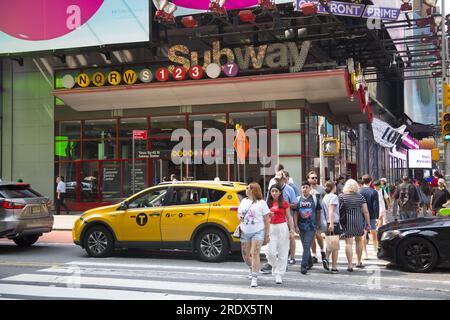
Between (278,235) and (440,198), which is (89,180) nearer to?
(440,198)

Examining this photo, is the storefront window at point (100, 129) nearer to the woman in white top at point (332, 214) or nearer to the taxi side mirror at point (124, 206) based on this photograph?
the taxi side mirror at point (124, 206)

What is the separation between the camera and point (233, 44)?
22688mm

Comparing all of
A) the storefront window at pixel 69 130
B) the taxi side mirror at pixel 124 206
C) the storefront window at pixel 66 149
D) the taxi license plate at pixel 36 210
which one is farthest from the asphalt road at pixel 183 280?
the storefront window at pixel 69 130

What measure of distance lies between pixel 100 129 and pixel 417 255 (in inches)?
737

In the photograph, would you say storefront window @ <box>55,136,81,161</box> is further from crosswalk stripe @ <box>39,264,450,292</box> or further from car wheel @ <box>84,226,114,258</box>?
crosswalk stripe @ <box>39,264,450,292</box>

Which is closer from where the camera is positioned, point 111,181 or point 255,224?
point 255,224

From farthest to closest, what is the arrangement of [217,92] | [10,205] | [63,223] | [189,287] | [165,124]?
[165,124] → [217,92] → [63,223] → [10,205] → [189,287]

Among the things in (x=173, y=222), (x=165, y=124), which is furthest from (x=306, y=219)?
(x=165, y=124)

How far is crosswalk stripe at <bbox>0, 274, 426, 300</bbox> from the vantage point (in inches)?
309

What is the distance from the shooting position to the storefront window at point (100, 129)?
25.3m

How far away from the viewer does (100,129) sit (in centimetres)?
2542

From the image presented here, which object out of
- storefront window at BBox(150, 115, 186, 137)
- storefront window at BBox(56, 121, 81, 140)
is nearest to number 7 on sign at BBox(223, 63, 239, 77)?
storefront window at BBox(150, 115, 186, 137)

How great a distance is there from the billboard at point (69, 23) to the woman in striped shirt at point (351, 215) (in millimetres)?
14701
